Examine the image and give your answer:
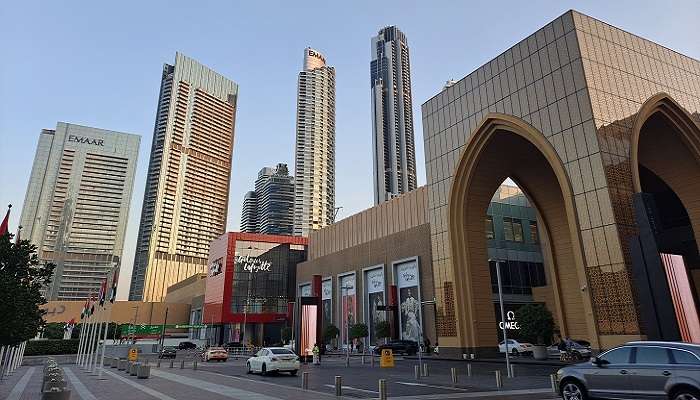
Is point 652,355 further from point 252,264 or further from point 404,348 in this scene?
point 252,264

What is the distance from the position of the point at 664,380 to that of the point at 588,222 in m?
19.1

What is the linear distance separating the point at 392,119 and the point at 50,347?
13455 centimetres

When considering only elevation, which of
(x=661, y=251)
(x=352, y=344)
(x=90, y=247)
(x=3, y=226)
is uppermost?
(x=90, y=247)

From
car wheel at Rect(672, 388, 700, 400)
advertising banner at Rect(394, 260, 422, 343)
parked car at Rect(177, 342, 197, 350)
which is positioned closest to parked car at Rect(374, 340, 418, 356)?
advertising banner at Rect(394, 260, 422, 343)

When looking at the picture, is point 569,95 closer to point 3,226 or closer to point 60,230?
point 3,226

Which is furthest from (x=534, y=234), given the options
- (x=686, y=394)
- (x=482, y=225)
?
(x=686, y=394)

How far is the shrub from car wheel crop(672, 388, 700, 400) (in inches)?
2648

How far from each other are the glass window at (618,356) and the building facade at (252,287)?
74.8m

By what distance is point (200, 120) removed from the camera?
177m

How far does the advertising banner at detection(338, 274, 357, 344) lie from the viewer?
202 ft

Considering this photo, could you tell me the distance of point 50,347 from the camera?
57438 mm

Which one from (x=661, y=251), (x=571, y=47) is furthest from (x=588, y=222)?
(x=571, y=47)

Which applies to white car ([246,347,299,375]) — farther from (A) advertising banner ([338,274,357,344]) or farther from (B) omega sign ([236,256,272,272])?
(B) omega sign ([236,256,272,272])

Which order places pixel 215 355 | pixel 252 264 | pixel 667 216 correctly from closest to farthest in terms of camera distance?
pixel 667 216 < pixel 215 355 < pixel 252 264
